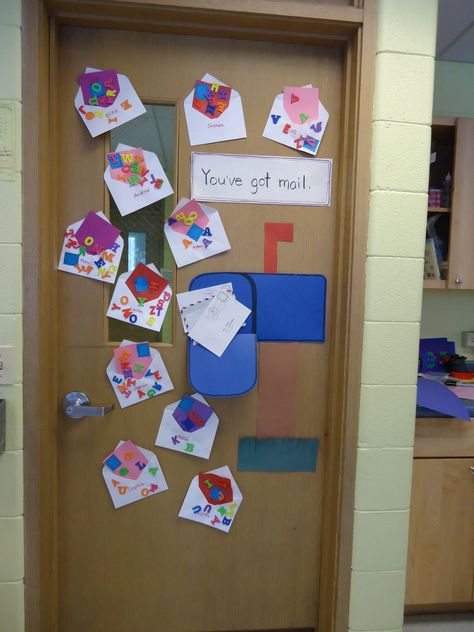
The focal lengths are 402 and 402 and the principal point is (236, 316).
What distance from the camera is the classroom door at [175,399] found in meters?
1.22

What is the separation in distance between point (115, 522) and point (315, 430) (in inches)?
28.2

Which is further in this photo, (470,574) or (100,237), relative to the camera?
(470,574)

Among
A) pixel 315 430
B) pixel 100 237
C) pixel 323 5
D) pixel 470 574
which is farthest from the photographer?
pixel 470 574

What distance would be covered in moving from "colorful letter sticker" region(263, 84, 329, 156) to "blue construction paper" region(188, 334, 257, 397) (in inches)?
24.6

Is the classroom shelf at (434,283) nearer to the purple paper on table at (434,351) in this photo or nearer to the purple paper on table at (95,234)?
the purple paper on table at (434,351)


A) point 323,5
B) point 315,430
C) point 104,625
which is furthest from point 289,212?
point 104,625

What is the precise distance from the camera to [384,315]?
120 centimetres

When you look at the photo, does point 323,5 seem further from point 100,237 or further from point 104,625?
point 104,625

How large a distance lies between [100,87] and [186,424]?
1.06 meters

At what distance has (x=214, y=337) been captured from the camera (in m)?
1.26

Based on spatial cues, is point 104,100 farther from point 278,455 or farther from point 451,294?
point 451,294

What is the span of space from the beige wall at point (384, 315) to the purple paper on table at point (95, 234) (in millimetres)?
181

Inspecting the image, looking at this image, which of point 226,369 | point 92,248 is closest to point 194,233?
point 92,248

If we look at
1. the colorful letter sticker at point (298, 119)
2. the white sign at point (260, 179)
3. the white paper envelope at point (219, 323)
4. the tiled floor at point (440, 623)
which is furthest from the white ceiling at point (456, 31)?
the tiled floor at point (440, 623)
